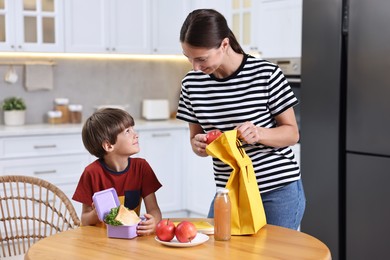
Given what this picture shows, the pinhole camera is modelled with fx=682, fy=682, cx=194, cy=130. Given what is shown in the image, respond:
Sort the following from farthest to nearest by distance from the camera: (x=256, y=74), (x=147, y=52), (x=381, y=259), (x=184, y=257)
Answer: (x=147, y=52), (x=381, y=259), (x=256, y=74), (x=184, y=257)

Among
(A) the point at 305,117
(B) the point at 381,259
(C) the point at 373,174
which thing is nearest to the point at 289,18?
(A) the point at 305,117

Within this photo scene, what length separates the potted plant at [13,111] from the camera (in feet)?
15.5

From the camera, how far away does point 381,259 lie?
3432mm

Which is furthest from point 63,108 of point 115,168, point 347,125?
point 115,168

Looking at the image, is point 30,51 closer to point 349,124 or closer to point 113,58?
point 113,58

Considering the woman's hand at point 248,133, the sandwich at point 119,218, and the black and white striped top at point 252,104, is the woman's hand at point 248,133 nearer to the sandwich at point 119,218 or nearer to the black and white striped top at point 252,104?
the black and white striped top at point 252,104

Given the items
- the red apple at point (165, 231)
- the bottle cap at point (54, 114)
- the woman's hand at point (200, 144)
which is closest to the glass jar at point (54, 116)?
the bottle cap at point (54, 114)

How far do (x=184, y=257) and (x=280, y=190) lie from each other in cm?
55

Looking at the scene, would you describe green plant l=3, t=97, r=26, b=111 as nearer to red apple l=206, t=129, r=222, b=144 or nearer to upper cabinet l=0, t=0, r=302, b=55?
upper cabinet l=0, t=0, r=302, b=55

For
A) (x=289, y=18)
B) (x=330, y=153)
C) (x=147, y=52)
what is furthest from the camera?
(x=147, y=52)

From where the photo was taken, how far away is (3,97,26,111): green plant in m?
4.75

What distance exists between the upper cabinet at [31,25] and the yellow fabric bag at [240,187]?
9.33ft

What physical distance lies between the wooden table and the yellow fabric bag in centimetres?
4

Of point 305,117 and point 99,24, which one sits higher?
point 99,24
